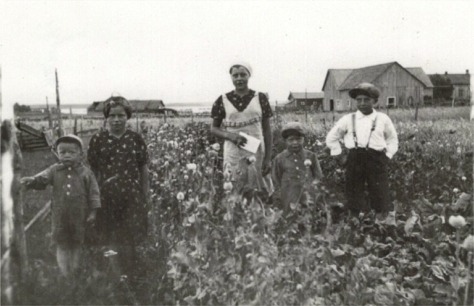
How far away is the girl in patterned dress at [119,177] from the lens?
329 cm

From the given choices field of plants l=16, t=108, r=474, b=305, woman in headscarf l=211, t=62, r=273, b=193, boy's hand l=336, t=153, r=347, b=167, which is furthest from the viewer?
boy's hand l=336, t=153, r=347, b=167

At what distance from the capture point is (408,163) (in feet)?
19.9

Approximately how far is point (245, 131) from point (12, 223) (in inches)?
75.8

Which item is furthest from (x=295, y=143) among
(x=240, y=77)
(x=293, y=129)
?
(x=240, y=77)

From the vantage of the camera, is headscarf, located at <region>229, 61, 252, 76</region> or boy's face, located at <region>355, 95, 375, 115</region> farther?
boy's face, located at <region>355, 95, 375, 115</region>

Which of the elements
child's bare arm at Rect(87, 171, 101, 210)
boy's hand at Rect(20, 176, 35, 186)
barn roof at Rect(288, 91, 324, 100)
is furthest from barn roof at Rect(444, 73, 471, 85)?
boy's hand at Rect(20, 176, 35, 186)

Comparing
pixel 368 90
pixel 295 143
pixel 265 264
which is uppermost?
pixel 368 90

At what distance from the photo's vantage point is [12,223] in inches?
94.0

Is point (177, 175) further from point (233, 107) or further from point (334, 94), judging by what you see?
point (334, 94)

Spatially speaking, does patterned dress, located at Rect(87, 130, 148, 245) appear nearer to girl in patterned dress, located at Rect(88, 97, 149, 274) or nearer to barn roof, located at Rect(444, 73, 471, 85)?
girl in patterned dress, located at Rect(88, 97, 149, 274)

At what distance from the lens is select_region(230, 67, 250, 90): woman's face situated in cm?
369

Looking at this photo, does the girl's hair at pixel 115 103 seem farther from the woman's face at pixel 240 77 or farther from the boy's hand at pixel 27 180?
the woman's face at pixel 240 77

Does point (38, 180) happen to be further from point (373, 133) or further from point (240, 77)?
point (373, 133)

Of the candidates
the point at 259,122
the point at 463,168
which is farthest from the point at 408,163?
the point at 259,122
